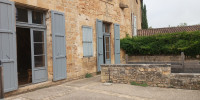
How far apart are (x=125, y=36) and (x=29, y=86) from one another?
743 centimetres

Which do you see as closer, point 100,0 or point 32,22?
point 32,22

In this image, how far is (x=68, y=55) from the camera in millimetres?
6805

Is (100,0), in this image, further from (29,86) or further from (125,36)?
(29,86)

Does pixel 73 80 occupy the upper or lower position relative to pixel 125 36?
lower

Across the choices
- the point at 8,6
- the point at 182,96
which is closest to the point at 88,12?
the point at 8,6

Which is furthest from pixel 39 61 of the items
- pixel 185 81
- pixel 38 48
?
pixel 185 81

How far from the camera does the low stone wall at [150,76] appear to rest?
514 cm

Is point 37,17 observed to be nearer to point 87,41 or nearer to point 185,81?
point 87,41

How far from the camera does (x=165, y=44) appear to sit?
1074 centimetres

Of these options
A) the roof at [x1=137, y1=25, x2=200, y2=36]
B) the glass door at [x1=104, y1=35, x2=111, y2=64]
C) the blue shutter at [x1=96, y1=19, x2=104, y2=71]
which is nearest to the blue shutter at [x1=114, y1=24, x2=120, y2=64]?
the glass door at [x1=104, y1=35, x2=111, y2=64]

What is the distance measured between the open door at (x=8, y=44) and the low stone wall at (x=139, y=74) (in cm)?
302

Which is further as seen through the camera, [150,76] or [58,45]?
[58,45]

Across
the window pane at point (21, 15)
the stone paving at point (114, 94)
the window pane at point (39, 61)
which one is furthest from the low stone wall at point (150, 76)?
the window pane at point (21, 15)

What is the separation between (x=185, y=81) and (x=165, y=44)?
5.91 meters
